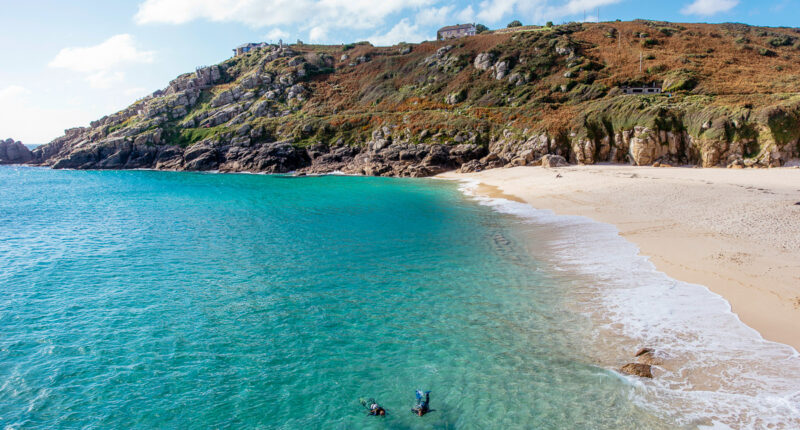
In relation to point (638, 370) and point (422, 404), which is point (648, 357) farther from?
point (422, 404)

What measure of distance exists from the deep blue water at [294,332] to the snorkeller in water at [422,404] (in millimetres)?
172

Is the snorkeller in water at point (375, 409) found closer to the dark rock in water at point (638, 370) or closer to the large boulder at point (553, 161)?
the dark rock in water at point (638, 370)

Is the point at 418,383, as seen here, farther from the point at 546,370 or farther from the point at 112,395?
the point at 112,395

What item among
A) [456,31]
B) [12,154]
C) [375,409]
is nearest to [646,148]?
[375,409]

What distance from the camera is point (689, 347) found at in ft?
37.0

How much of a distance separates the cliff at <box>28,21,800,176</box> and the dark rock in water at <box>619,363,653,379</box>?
4510 cm

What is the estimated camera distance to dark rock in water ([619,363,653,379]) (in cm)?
1031

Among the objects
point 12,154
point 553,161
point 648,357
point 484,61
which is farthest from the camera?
point 12,154

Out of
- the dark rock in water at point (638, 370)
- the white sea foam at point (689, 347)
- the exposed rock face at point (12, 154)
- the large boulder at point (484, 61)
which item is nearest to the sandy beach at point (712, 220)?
the white sea foam at point (689, 347)

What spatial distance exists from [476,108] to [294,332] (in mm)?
68358

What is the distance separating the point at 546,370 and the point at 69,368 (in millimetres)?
13744

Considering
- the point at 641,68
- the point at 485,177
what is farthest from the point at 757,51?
the point at 485,177

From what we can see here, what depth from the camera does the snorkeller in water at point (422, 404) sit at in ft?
31.1

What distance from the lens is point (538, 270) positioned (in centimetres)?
1841
